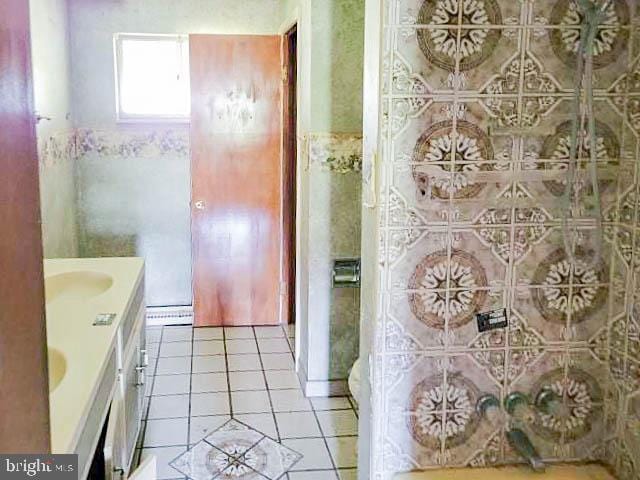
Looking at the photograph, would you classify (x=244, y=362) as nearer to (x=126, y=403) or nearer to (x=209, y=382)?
(x=209, y=382)

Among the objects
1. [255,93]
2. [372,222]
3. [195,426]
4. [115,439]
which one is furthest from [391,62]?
[255,93]

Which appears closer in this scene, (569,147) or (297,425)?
(569,147)

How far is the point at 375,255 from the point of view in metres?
1.84

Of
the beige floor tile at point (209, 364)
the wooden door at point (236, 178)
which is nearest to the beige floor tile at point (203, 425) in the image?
the beige floor tile at point (209, 364)

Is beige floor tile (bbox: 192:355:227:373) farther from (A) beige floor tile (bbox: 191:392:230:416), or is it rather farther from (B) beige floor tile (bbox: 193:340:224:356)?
(A) beige floor tile (bbox: 191:392:230:416)

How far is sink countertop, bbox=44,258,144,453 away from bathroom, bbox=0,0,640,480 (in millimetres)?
10

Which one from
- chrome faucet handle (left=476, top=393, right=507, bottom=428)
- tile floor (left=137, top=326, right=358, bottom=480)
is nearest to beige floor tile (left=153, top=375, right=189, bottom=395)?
tile floor (left=137, top=326, right=358, bottom=480)

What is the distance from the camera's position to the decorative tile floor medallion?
2.84 meters

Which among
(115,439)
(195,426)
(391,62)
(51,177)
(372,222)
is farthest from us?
(51,177)

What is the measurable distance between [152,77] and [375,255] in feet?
10.8

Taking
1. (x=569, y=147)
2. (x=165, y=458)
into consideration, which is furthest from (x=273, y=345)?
(x=569, y=147)

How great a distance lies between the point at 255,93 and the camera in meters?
4.57

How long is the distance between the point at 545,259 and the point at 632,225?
9.1 inches

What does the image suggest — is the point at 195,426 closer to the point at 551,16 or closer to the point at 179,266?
the point at 179,266
